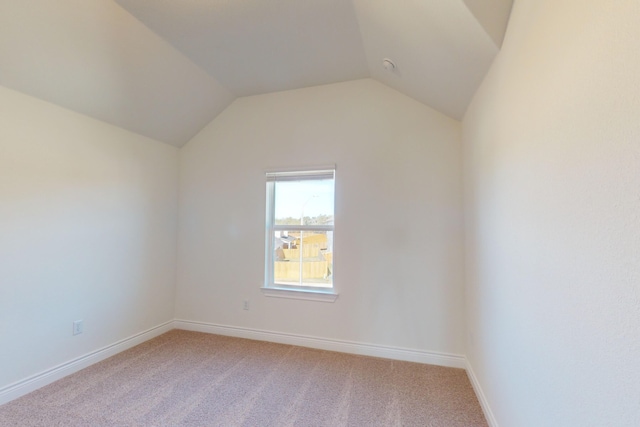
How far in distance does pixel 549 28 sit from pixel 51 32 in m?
2.89

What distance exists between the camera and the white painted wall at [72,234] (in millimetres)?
2057

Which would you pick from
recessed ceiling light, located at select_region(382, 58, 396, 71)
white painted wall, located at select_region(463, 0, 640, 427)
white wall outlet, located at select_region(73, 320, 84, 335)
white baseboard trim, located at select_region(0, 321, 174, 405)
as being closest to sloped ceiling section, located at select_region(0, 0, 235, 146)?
recessed ceiling light, located at select_region(382, 58, 396, 71)

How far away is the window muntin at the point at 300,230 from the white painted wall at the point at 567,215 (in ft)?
5.50

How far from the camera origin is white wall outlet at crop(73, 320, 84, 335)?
8.01 feet

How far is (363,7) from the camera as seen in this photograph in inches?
72.9

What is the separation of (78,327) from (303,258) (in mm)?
2169

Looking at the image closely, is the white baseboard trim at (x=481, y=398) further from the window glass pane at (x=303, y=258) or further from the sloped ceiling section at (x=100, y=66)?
the sloped ceiling section at (x=100, y=66)

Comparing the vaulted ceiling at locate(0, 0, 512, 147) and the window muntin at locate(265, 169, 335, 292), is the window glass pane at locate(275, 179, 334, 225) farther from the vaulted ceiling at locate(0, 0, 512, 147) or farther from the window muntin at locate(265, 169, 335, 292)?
the vaulted ceiling at locate(0, 0, 512, 147)

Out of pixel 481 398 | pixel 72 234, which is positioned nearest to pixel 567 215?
pixel 481 398

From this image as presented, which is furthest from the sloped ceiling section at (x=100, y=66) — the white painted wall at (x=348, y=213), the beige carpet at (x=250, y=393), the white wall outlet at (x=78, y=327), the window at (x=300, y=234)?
the beige carpet at (x=250, y=393)

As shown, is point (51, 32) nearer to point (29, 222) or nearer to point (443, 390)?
point (29, 222)

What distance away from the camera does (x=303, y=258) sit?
124 inches

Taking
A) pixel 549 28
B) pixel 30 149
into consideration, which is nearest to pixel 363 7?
pixel 549 28

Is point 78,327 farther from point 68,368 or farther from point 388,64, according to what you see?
point 388,64
